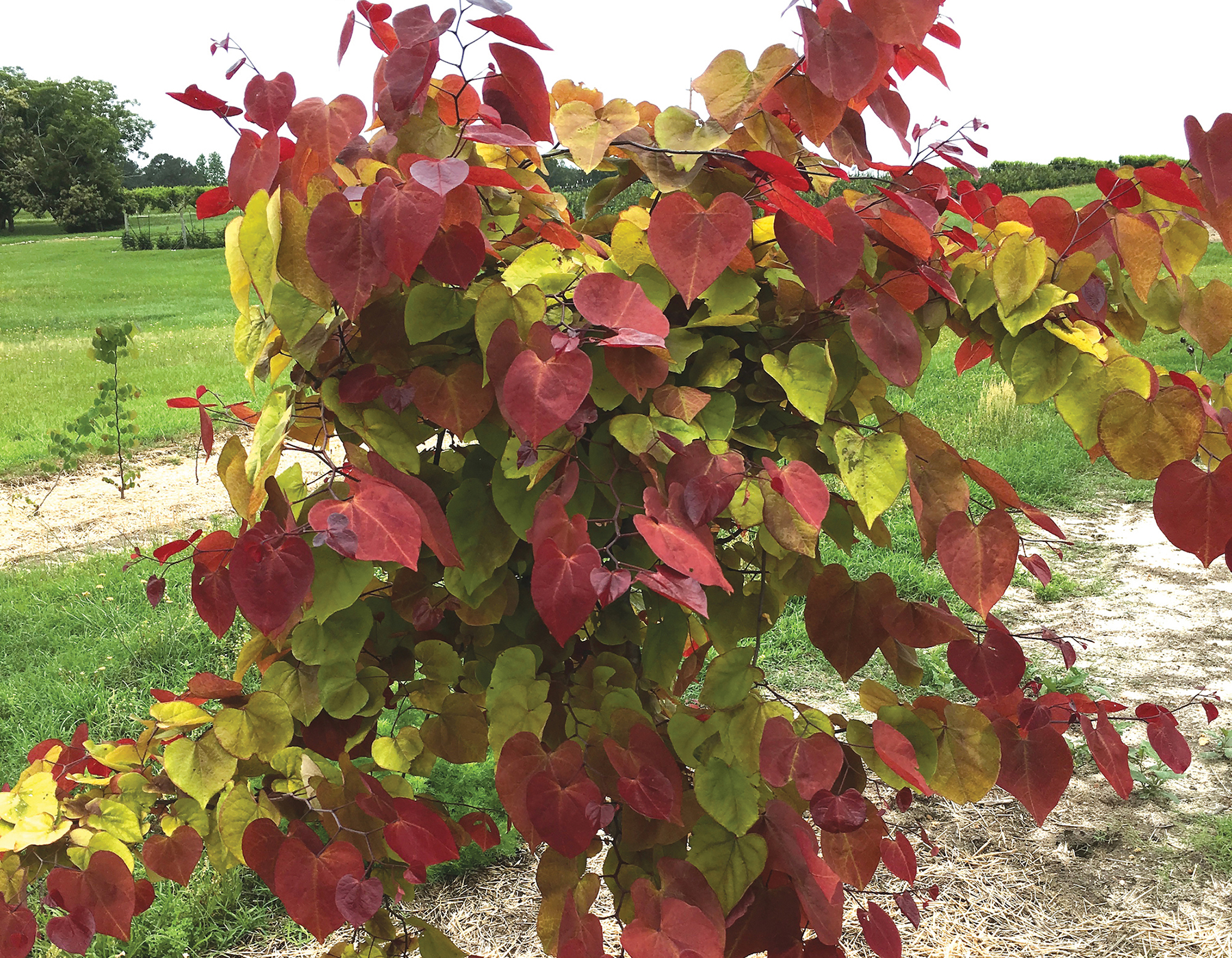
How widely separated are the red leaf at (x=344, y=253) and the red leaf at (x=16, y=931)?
2.77ft

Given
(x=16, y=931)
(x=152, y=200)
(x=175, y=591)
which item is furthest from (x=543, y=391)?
(x=152, y=200)

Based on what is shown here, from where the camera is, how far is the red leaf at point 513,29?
0.92 metres

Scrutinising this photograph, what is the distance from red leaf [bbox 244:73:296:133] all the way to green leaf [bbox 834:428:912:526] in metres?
0.68

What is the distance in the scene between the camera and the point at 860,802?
977mm

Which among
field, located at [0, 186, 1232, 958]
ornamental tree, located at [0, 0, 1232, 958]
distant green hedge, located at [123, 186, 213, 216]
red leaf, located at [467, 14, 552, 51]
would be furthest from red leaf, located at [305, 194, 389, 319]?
distant green hedge, located at [123, 186, 213, 216]

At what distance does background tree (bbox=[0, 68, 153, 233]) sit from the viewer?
4969 cm

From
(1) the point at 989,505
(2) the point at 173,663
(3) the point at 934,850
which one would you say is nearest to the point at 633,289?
(3) the point at 934,850

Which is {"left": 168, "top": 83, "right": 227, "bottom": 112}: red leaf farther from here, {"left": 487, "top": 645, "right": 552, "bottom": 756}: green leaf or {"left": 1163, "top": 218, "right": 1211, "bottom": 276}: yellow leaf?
{"left": 1163, "top": 218, "right": 1211, "bottom": 276}: yellow leaf

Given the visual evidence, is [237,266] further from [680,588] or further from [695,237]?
[680,588]

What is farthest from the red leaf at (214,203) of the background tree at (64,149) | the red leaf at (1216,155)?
the background tree at (64,149)

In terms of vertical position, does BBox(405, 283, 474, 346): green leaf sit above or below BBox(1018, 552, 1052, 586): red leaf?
above

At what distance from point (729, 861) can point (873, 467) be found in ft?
1.59

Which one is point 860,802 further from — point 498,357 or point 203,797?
point 203,797

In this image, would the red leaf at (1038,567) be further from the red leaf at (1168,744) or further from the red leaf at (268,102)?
the red leaf at (268,102)
